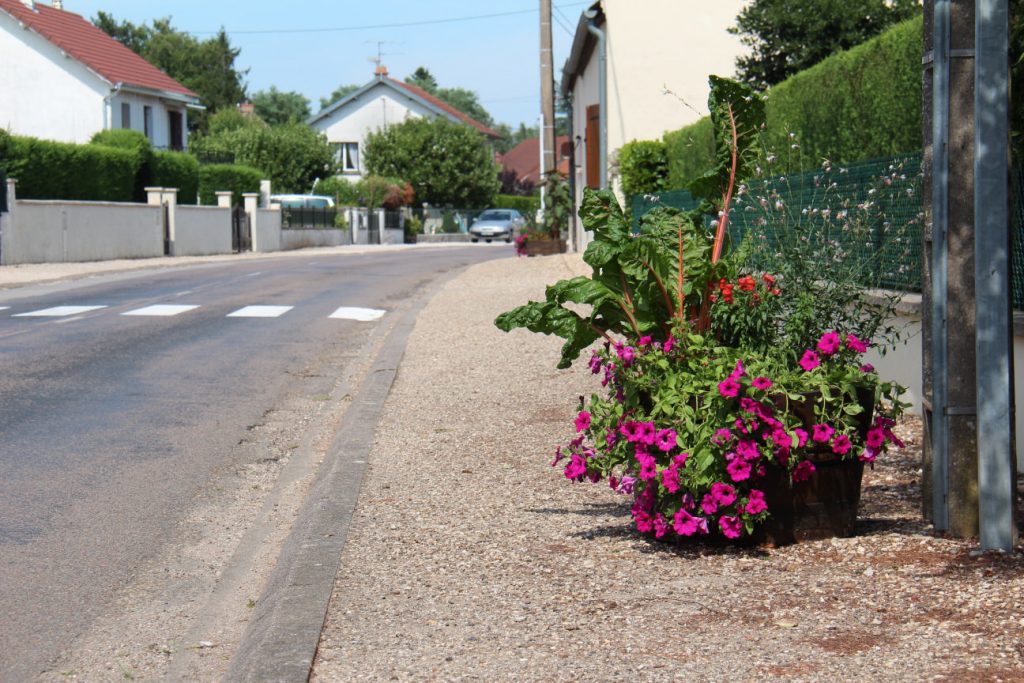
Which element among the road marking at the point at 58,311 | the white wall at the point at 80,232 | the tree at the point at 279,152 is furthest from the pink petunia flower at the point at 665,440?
the tree at the point at 279,152

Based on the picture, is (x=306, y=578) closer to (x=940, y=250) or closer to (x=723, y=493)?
(x=723, y=493)

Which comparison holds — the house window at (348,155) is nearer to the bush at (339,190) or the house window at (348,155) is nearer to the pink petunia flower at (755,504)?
the bush at (339,190)

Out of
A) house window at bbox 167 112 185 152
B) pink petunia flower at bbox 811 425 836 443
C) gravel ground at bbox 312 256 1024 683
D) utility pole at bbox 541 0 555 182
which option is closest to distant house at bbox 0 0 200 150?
house window at bbox 167 112 185 152

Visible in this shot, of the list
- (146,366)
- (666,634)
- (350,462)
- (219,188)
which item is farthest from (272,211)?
(666,634)

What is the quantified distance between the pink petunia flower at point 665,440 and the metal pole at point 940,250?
1059mm

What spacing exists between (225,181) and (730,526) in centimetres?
4387

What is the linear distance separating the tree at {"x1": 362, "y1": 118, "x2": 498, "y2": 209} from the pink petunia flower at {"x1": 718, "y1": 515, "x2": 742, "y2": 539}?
207 feet

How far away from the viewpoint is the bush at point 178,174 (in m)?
40.6

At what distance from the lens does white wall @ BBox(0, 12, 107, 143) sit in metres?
45.3

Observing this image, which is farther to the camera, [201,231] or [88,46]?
[88,46]

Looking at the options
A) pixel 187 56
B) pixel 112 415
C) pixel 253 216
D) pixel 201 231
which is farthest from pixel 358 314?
pixel 187 56

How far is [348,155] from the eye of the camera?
74.1 metres

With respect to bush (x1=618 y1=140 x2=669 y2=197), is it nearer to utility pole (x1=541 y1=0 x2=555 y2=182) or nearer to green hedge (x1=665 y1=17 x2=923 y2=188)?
utility pole (x1=541 y1=0 x2=555 y2=182)

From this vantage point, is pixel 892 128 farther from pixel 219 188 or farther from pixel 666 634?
pixel 219 188
